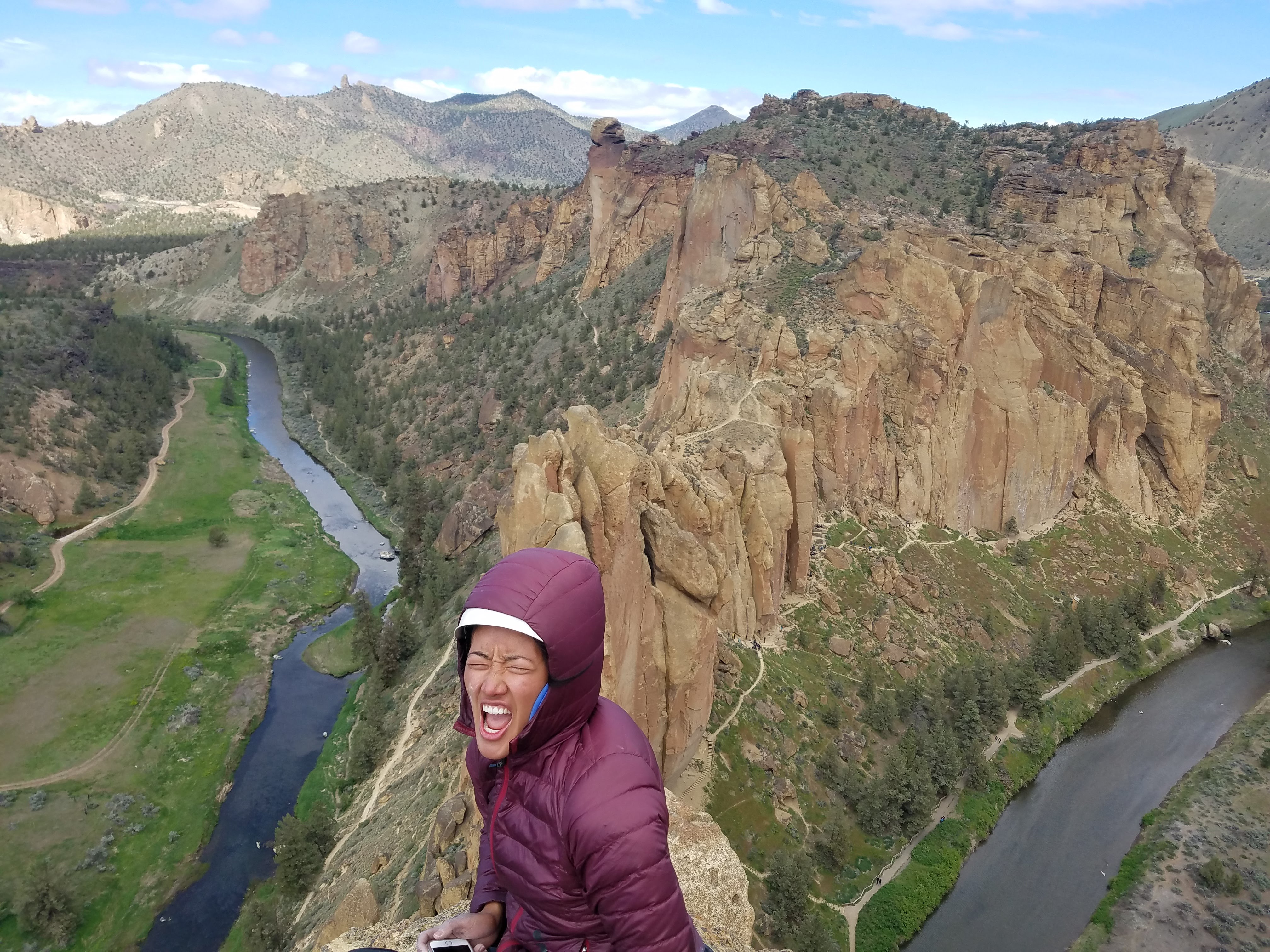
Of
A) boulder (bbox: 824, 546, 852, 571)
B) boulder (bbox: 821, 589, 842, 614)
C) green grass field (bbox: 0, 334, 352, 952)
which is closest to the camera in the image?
green grass field (bbox: 0, 334, 352, 952)

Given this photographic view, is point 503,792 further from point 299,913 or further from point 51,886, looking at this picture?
point 51,886

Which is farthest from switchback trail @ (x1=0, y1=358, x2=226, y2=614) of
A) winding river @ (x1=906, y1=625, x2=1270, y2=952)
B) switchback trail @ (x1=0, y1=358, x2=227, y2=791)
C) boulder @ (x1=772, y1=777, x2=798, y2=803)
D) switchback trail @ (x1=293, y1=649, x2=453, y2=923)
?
winding river @ (x1=906, y1=625, x2=1270, y2=952)

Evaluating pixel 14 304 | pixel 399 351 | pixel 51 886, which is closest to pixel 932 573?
pixel 51 886

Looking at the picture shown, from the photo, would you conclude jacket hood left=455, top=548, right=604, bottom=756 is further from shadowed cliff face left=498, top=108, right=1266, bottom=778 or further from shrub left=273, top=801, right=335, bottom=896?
shrub left=273, top=801, right=335, bottom=896

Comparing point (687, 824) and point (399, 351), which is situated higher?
point (399, 351)

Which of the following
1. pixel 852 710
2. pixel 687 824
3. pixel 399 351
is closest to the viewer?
pixel 687 824

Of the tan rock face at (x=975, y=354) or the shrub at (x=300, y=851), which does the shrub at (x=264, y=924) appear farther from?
the tan rock face at (x=975, y=354)
